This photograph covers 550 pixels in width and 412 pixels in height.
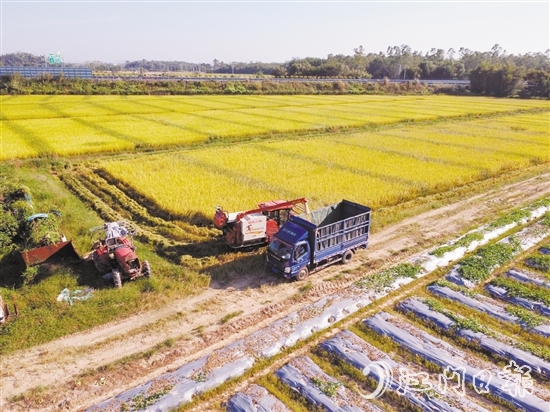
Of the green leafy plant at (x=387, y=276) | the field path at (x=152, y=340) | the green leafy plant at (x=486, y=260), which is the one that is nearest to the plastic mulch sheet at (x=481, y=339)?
the green leafy plant at (x=387, y=276)

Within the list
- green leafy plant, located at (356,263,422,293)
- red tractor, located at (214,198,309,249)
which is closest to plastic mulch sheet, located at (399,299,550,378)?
green leafy plant, located at (356,263,422,293)

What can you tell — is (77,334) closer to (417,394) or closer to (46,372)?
(46,372)

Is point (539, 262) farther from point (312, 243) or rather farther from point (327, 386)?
point (327, 386)

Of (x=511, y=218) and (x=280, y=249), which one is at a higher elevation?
(x=280, y=249)

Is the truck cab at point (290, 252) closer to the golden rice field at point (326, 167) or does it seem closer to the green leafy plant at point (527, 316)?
the golden rice field at point (326, 167)

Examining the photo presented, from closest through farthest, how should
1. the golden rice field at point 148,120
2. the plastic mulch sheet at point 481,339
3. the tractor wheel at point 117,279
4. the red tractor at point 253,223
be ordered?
1. the plastic mulch sheet at point 481,339
2. the tractor wheel at point 117,279
3. the red tractor at point 253,223
4. the golden rice field at point 148,120

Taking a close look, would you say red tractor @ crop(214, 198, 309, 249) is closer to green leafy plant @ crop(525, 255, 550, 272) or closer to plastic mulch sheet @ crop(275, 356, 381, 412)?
plastic mulch sheet @ crop(275, 356, 381, 412)

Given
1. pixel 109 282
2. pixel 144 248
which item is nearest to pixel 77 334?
pixel 109 282

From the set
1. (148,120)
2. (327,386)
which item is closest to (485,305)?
(327,386)
